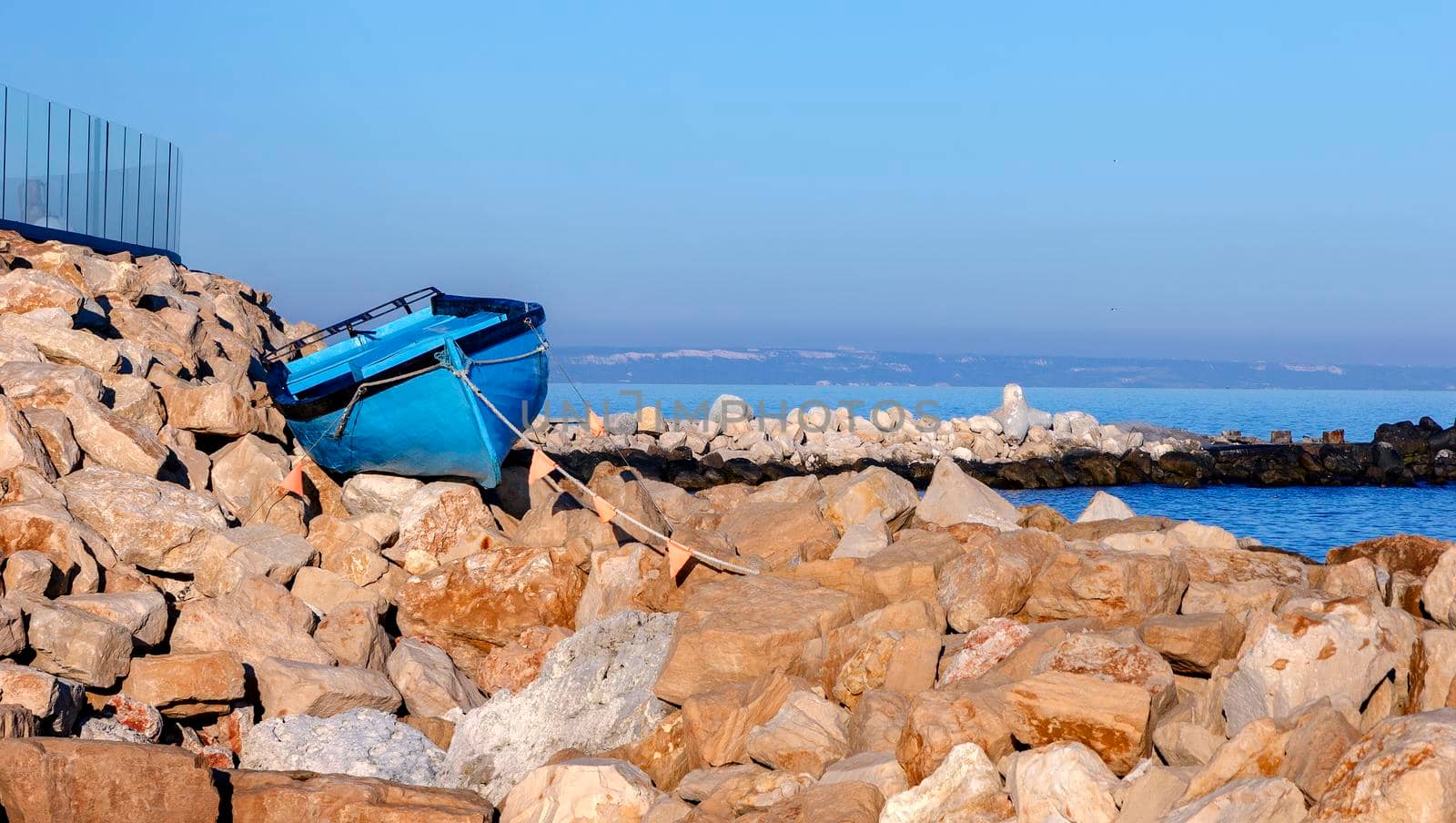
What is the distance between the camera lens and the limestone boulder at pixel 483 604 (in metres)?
10.5

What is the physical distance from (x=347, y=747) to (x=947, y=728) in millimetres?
3871

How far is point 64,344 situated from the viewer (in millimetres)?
11953

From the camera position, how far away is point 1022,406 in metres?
41.1

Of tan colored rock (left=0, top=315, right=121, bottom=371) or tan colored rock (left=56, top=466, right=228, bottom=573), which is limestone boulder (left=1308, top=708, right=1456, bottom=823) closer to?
tan colored rock (left=56, top=466, right=228, bottom=573)

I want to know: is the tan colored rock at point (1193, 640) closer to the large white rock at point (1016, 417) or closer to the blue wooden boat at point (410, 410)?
the blue wooden boat at point (410, 410)

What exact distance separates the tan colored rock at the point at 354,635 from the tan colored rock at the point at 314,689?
60cm

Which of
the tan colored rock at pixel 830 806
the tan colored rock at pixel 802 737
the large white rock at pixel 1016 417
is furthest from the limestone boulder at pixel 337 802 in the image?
the large white rock at pixel 1016 417

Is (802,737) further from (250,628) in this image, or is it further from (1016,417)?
(1016,417)

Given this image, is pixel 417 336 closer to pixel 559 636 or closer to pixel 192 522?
pixel 192 522

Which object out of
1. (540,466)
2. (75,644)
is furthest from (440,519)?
(75,644)

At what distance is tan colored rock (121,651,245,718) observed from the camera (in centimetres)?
807

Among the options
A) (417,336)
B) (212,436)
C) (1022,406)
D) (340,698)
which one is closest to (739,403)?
(1022,406)

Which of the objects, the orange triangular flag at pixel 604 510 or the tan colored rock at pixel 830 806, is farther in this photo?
the orange triangular flag at pixel 604 510

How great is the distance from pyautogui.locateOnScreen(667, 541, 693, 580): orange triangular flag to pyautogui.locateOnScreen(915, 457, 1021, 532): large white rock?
8.40 ft
